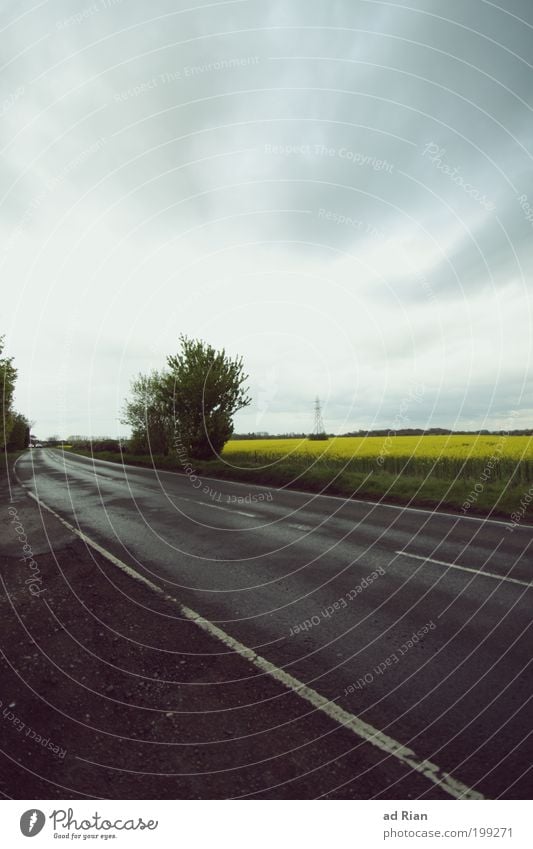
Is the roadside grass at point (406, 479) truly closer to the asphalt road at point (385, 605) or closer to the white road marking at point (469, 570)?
the asphalt road at point (385, 605)

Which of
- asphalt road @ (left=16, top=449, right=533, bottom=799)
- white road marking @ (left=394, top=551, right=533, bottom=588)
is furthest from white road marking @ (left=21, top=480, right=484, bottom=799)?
white road marking @ (left=394, top=551, right=533, bottom=588)

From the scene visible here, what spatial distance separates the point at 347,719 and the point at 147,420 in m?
39.1

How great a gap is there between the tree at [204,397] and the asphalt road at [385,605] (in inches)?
684

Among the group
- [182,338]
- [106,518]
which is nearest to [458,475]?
[106,518]

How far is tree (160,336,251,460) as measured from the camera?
96.7ft

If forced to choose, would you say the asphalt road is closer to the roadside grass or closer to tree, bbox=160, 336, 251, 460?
the roadside grass

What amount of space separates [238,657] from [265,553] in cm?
378

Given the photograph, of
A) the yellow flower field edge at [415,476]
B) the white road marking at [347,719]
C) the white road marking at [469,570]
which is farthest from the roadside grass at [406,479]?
the white road marking at [347,719]

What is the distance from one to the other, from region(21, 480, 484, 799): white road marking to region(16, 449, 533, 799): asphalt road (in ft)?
0.22

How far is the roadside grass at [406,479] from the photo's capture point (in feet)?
41.6

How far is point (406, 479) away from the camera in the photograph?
1588 cm

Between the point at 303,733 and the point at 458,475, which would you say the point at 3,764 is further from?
the point at 458,475

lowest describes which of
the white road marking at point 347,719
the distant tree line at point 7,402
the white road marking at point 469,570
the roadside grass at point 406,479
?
the white road marking at point 347,719

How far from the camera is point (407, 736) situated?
3252 millimetres
